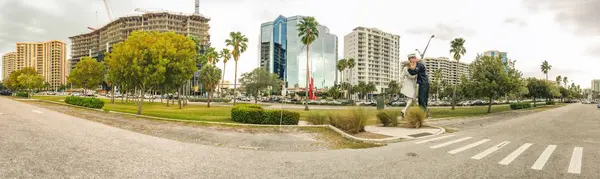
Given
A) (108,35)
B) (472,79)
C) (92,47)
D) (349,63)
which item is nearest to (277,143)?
(472,79)

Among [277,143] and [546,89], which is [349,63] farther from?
[277,143]

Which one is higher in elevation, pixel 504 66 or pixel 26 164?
pixel 504 66

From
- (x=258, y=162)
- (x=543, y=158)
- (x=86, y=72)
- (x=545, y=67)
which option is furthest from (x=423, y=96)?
(x=545, y=67)

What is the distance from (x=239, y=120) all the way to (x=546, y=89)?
70.4 meters

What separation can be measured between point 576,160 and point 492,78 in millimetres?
→ 32244

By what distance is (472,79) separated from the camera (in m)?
37.7

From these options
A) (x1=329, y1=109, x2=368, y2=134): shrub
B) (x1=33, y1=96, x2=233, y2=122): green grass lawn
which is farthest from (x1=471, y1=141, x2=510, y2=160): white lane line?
(x1=33, y1=96, x2=233, y2=122): green grass lawn

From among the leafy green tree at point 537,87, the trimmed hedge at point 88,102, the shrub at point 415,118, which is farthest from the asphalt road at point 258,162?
the leafy green tree at point 537,87

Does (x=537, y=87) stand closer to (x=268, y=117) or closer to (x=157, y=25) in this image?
(x=268, y=117)

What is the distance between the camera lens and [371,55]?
148625 millimetres

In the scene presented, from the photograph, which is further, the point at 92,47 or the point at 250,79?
the point at 92,47

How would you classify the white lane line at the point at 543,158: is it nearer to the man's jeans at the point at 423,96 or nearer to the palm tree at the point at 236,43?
the man's jeans at the point at 423,96

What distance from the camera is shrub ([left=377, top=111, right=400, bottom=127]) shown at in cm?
1855

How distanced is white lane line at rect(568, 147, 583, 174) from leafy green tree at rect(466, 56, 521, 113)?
28002 millimetres
